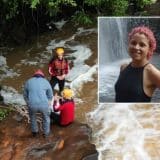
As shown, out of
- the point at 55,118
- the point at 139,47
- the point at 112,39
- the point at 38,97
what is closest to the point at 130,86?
the point at 139,47

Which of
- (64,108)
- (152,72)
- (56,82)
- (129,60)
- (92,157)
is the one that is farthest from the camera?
(56,82)

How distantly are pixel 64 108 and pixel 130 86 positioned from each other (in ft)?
6.94

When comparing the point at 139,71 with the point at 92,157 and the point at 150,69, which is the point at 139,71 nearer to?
the point at 150,69

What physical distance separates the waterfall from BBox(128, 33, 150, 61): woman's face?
0.32ft

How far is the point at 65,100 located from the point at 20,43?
4177 mm

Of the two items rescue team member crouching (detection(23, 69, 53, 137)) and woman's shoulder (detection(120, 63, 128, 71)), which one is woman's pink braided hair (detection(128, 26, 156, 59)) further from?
rescue team member crouching (detection(23, 69, 53, 137))

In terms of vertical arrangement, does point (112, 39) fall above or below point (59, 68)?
above

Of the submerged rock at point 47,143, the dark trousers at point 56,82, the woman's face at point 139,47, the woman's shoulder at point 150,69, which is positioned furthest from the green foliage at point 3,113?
the woman's shoulder at point 150,69

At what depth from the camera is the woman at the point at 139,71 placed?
6.44 meters

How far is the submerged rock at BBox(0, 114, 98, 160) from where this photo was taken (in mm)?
7809

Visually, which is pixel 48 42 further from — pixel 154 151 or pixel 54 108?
pixel 154 151

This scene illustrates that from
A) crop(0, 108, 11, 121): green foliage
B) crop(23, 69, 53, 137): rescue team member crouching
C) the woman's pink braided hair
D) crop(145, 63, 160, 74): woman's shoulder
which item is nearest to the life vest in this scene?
crop(23, 69, 53, 137): rescue team member crouching

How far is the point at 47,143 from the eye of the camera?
8.06 metres

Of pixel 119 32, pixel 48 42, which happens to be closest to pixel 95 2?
pixel 48 42
